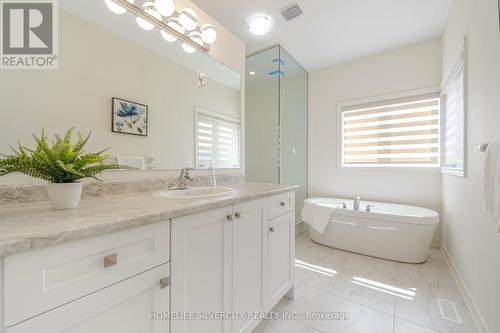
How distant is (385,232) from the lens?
2240 millimetres

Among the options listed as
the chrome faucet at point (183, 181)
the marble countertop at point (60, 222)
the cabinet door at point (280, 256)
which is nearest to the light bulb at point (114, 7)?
the chrome faucet at point (183, 181)

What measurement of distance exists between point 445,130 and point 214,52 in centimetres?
283

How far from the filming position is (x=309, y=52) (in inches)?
111

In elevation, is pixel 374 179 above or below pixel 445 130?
below

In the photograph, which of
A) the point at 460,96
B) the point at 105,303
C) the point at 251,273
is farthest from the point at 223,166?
the point at 460,96

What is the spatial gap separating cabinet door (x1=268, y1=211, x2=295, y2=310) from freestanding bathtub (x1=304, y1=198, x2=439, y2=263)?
121 cm

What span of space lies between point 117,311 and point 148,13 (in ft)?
5.40

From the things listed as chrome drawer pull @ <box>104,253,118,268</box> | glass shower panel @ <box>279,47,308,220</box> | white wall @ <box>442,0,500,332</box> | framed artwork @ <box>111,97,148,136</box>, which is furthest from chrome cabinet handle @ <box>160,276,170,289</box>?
glass shower panel @ <box>279,47,308,220</box>

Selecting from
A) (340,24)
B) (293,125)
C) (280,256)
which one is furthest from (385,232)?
(340,24)

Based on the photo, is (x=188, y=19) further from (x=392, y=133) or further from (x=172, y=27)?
(x=392, y=133)

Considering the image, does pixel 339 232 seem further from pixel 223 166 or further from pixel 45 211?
pixel 45 211

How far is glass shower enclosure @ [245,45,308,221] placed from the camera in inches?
108

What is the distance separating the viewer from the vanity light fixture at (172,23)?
1257mm

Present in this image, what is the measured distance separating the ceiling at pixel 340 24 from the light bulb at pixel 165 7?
1.99 feet
